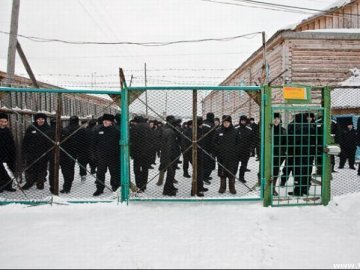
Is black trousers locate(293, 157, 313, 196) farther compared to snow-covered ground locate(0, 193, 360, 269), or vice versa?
black trousers locate(293, 157, 313, 196)

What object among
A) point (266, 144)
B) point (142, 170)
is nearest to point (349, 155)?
point (266, 144)

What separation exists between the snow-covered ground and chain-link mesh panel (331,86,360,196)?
1.99 m

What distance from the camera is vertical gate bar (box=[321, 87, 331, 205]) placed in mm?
5832

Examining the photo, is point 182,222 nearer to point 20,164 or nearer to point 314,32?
point 20,164

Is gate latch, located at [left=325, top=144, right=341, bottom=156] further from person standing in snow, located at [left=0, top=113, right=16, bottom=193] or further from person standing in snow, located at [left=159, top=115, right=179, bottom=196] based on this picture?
person standing in snow, located at [left=0, top=113, right=16, bottom=193]

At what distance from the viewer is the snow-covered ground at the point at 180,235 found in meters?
3.87

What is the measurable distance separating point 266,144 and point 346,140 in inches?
278

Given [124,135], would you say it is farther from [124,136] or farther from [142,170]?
[142,170]

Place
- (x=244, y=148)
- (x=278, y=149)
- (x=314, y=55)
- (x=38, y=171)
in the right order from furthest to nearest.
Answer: (x=314, y=55), (x=244, y=148), (x=38, y=171), (x=278, y=149)

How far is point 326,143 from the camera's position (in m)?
5.93

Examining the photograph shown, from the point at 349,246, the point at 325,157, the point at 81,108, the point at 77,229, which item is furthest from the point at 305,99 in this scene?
the point at 81,108

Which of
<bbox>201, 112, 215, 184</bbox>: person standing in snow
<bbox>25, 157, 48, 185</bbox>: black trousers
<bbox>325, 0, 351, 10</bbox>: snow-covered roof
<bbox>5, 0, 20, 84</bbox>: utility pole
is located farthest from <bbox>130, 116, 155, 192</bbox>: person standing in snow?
<bbox>325, 0, 351, 10</bbox>: snow-covered roof

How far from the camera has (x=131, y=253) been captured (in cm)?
406

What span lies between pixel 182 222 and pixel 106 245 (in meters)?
1.36
